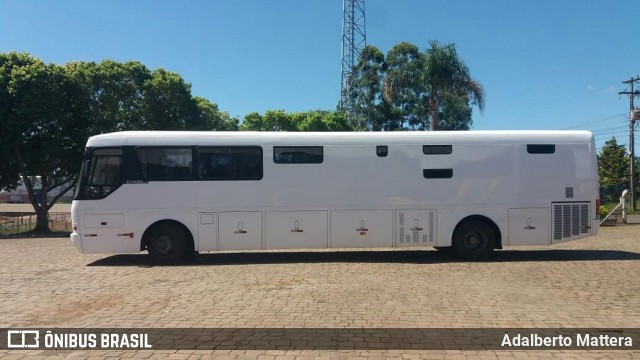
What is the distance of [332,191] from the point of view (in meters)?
11.4

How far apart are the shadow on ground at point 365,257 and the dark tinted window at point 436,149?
2.57 metres

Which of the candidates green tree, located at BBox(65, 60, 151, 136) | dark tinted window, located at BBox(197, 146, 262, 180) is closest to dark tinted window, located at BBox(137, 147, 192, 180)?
dark tinted window, located at BBox(197, 146, 262, 180)

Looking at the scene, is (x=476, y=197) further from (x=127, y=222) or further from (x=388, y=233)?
(x=127, y=222)

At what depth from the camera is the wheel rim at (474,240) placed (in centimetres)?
1156

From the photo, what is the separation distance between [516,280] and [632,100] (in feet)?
133

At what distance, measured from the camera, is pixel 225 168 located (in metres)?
11.3

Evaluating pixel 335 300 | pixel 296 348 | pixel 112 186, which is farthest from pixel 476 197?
pixel 112 186

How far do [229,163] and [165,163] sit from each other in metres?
1.45

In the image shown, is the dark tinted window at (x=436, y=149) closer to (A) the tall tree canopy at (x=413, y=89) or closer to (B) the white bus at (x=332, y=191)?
(B) the white bus at (x=332, y=191)

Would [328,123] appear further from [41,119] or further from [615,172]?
[615,172]

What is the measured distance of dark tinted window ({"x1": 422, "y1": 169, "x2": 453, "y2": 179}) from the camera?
11.5 meters

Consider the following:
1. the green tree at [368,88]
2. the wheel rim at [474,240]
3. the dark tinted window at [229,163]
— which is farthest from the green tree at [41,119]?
the green tree at [368,88]

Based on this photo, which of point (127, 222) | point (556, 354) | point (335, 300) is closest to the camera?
point (556, 354)

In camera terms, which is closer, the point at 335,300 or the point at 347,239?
the point at 335,300
